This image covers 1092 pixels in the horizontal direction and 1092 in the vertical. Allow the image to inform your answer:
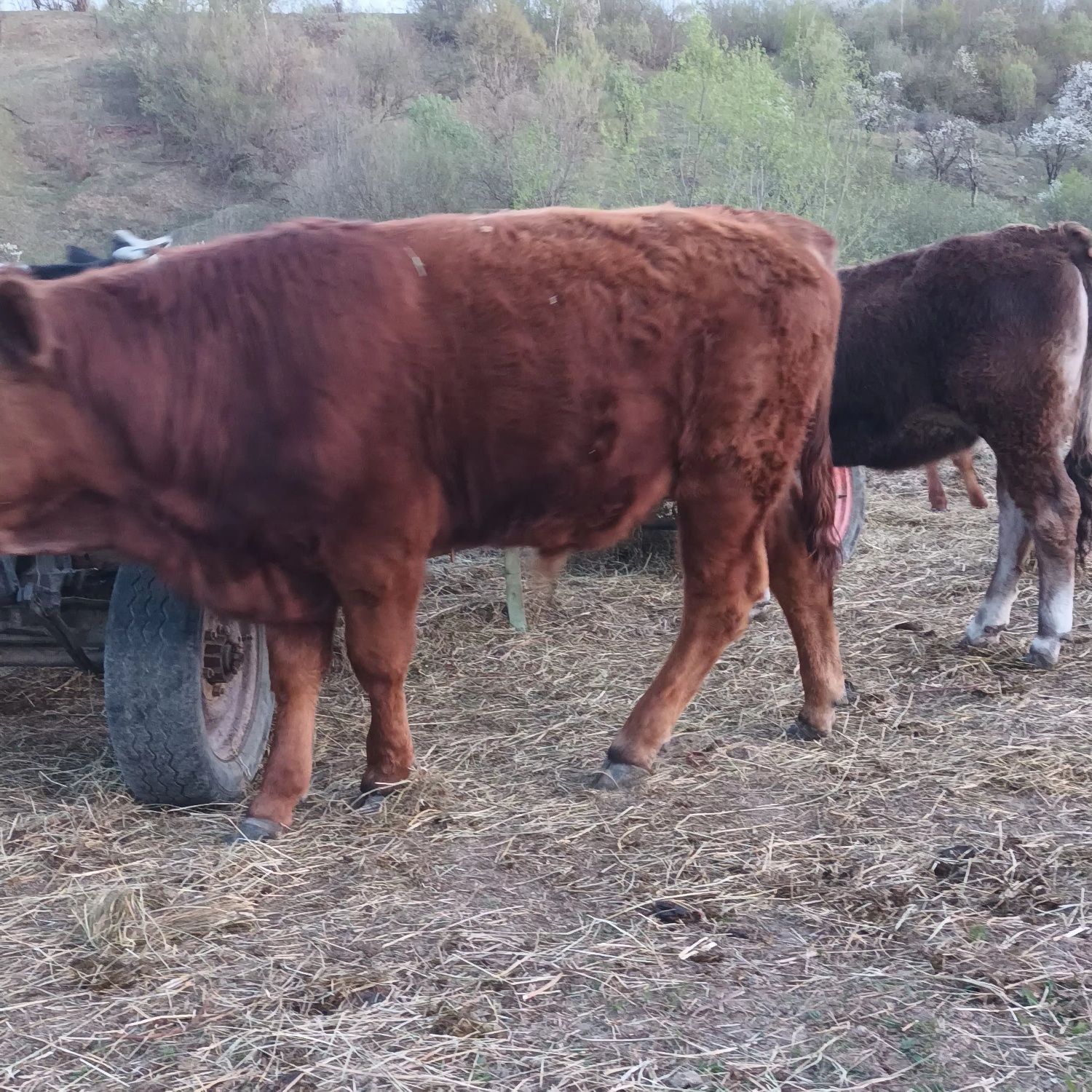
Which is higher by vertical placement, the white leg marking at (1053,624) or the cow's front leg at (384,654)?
the cow's front leg at (384,654)

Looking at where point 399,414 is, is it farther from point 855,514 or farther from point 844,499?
point 855,514

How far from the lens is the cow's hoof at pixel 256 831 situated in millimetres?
3441

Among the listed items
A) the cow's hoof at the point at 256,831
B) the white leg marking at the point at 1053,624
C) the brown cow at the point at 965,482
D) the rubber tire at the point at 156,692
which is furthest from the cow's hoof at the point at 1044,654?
the rubber tire at the point at 156,692

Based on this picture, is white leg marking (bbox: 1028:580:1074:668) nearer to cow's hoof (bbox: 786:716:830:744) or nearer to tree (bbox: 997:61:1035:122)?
cow's hoof (bbox: 786:716:830:744)

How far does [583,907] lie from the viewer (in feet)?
9.81

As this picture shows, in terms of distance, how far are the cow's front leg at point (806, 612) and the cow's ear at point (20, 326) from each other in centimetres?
266

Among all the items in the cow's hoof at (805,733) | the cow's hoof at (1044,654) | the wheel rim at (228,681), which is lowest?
the cow's hoof at (1044,654)

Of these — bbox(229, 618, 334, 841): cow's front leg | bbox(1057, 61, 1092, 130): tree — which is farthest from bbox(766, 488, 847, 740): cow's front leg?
bbox(1057, 61, 1092, 130): tree

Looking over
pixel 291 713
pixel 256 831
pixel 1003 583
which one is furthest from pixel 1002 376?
pixel 256 831

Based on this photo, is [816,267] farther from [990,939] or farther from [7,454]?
[7,454]

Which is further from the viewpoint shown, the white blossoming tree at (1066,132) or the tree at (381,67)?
the white blossoming tree at (1066,132)

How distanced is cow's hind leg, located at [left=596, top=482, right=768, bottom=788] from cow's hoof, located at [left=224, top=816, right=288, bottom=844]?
1119 millimetres

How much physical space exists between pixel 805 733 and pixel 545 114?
18.0 meters

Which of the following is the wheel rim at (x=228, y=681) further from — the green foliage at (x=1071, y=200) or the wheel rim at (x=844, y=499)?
the green foliage at (x=1071, y=200)
